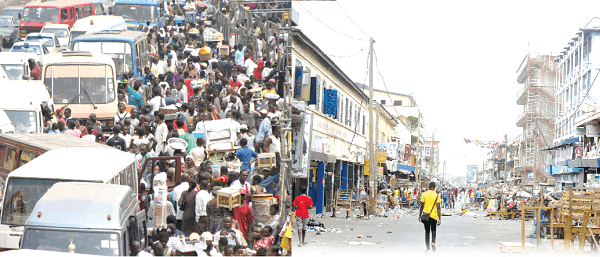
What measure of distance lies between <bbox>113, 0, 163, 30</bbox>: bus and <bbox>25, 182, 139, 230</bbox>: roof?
25701 millimetres

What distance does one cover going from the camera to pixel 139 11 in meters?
35.6

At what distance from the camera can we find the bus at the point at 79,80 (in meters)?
20.2

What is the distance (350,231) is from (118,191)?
11904 millimetres

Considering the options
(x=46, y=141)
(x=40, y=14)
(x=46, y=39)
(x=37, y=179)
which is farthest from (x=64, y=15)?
(x=37, y=179)

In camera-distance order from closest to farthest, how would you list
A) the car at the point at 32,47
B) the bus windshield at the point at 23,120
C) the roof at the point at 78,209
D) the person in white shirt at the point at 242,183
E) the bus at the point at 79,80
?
the roof at the point at 78,209 < the person in white shirt at the point at 242,183 < the bus windshield at the point at 23,120 < the bus at the point at 79,80 < the car at the point at 32,47

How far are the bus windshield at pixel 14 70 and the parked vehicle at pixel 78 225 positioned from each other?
1683 centimetres

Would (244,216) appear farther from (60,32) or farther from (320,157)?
(60,32)

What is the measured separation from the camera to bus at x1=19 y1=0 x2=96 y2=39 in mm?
36906

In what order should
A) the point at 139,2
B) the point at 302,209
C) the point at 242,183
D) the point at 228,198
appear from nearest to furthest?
the point at 228,198 < the point at 242,183 < the point at 302,209 < the point at 139,2

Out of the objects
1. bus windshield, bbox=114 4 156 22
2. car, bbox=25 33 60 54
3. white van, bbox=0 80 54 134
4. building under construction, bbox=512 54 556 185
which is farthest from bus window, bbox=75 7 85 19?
building under construction, bbox=512 54 556 185

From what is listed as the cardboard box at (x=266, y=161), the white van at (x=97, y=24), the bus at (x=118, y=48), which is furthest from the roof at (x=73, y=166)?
the white van at (x=97, y=24)

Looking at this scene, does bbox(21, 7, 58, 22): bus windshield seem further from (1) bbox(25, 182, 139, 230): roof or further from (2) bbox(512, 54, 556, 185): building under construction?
(2) bbox(512, 54, 556, 185): building under construction

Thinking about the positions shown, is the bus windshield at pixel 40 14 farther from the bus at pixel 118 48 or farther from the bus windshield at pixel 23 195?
the bus windshield at pixel 23 195

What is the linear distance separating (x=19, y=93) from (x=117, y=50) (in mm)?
7413
